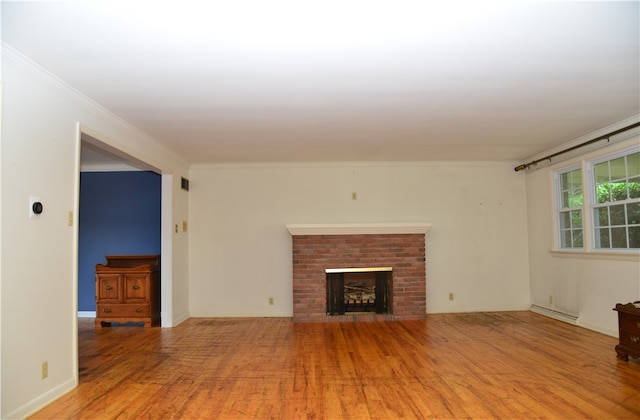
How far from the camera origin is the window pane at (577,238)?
561 cm

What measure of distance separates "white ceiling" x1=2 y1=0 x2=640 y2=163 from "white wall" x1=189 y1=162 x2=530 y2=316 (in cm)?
176

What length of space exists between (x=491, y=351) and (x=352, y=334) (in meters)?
1.60

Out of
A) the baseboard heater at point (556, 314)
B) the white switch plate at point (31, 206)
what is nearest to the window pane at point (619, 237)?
the baseboard heater at point (556, 314)

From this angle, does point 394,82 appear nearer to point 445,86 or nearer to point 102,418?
point 445,86

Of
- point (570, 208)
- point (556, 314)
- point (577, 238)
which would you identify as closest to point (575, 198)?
point (570, 208)

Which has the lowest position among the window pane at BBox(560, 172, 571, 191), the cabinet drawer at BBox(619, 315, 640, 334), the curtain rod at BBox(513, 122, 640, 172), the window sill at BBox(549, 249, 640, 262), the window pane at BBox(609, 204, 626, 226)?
the cabinet drawer at BBox(619, 315, 640, 334)

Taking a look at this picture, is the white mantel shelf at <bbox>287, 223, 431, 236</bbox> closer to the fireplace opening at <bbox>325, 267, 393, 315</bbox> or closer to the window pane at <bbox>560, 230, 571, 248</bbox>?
the fireplace opening at <bbox>325, 267, 393, 315</bbox>

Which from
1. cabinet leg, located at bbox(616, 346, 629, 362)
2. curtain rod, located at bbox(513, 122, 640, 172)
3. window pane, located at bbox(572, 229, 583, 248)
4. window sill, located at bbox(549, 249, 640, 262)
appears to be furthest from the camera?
window pane, located at bbox(572, 229, 583, 248)

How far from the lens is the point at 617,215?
16.0 feet

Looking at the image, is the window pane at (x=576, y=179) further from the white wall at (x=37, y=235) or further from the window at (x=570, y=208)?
the white wall at (x=37, y=235)

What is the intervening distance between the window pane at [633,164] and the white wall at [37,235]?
543cm

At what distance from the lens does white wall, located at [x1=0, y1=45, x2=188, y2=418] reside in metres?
2.70

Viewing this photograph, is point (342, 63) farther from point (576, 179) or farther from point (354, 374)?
point (576, 179)

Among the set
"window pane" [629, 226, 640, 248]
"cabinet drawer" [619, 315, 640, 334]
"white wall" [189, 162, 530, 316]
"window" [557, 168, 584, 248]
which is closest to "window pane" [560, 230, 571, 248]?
"window" [557, 168, 584, 248]
